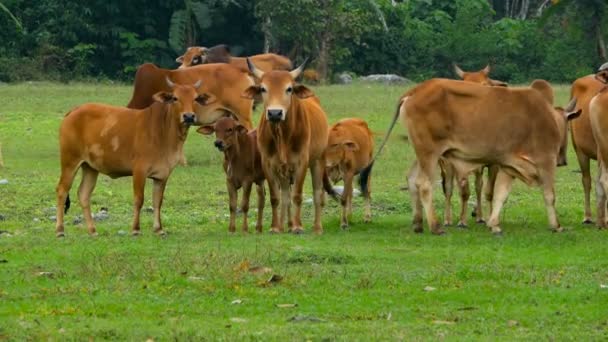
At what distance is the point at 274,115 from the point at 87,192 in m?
2.26

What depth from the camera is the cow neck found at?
50.9ft

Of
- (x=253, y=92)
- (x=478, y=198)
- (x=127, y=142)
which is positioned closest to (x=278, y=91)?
(x=253, y=92)

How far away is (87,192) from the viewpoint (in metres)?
15.8

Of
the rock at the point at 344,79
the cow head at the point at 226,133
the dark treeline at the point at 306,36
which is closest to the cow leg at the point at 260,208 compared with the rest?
the cow head at the point at 226,133

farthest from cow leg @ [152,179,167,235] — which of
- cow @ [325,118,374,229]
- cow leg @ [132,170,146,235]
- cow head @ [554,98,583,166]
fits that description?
cow head @ [554,98,583,166]

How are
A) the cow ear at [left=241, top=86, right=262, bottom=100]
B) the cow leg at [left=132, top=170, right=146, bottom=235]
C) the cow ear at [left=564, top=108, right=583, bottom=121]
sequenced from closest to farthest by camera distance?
the cow leg at [left=132, top=170, right=146, bottom=235], the cow ear at [left=241, top=86, right=262, bottom=100], the cow ear at [left=564, top=108, right=583, bottom=121]

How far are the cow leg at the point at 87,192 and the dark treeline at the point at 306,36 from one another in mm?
28873

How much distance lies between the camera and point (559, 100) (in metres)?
32.8

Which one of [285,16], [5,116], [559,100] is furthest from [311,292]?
[285,16]

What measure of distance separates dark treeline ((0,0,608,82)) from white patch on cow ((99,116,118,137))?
29056mm

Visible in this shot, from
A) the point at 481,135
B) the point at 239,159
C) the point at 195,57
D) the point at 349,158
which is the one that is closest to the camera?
the point at 481,135

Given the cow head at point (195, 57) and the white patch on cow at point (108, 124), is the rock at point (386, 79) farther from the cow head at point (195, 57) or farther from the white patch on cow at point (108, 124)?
the white patch on cow at point (108, 124)

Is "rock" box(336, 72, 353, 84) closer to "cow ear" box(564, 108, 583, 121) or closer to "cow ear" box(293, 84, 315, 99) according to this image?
"cow ear" box(564, 108, 583, 121)

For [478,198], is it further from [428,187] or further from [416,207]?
[428,187]
